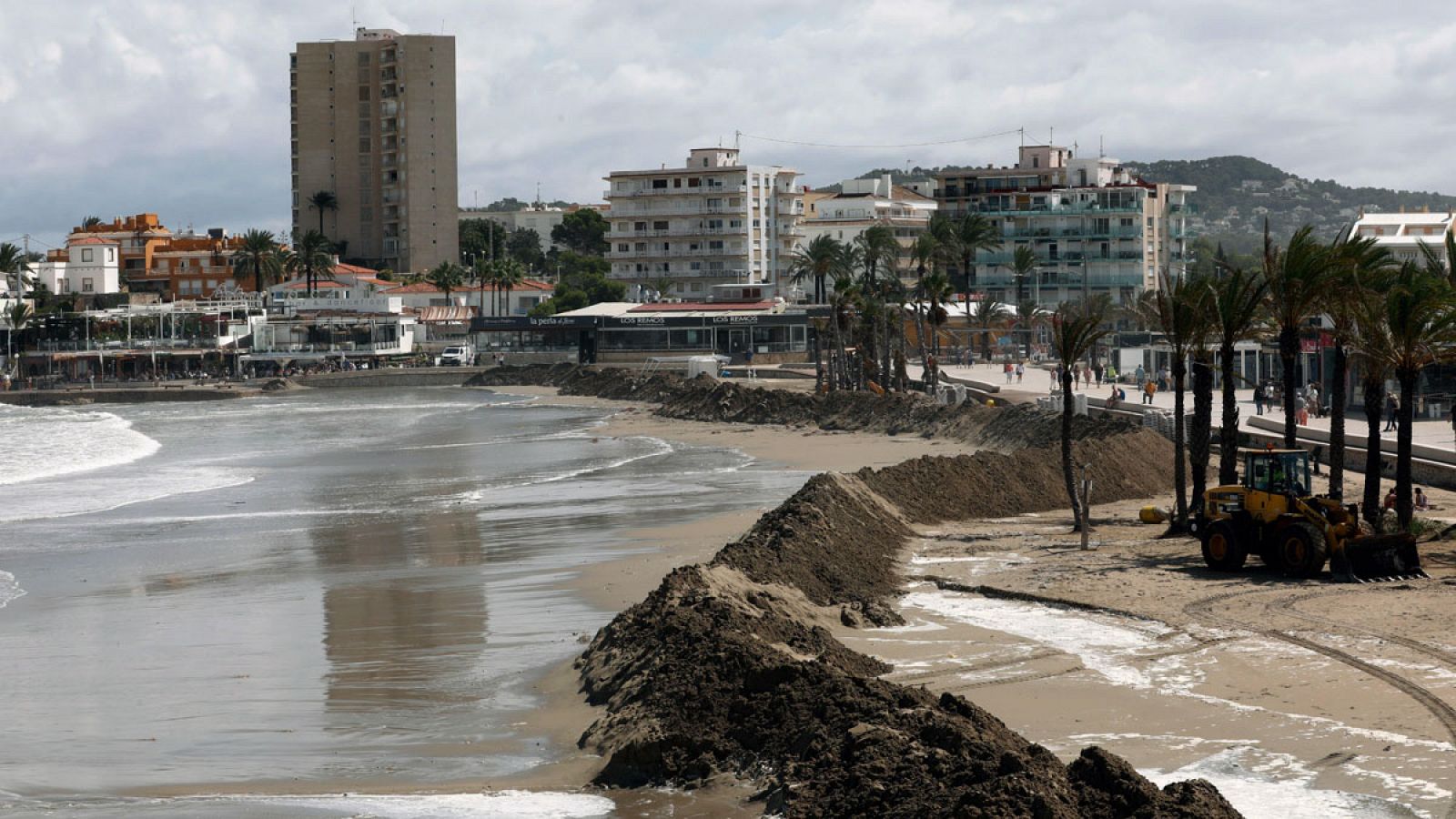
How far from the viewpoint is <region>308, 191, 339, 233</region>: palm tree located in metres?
150

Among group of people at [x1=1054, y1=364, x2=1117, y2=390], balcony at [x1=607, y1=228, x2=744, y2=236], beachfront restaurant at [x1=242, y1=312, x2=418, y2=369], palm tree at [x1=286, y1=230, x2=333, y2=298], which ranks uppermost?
balcony at [x1=607, y1=228, x2=744, y2=236]

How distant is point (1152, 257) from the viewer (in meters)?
116

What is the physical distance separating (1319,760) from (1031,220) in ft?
343

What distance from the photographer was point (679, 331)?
100062 millimetres

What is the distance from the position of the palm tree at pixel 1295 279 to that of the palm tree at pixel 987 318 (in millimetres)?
69617

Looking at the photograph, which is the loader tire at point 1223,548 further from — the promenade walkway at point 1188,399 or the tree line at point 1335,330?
the promenade walkway at point 1188,399

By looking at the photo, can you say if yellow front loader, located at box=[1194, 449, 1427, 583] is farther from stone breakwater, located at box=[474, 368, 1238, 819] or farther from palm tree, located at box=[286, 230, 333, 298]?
palm tree, located at box=[286, 230, 333, 298]

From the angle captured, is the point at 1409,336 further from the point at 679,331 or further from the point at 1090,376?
the point at 679,331

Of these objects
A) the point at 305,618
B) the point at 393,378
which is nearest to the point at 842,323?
the point at 393,378

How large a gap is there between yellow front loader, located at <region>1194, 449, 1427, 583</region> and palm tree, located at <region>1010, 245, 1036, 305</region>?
88.2 meters

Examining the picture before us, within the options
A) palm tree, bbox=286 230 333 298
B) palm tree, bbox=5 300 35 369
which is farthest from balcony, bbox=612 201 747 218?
palm tree, bbox=5 300 35 369

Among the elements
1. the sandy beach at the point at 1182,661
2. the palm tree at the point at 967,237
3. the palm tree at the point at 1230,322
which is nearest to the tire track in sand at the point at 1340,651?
the sandy beach at the point at 1182,661

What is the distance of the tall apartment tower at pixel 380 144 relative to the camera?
145750 millimetres

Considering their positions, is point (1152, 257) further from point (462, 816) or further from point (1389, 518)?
point (462, 816)
